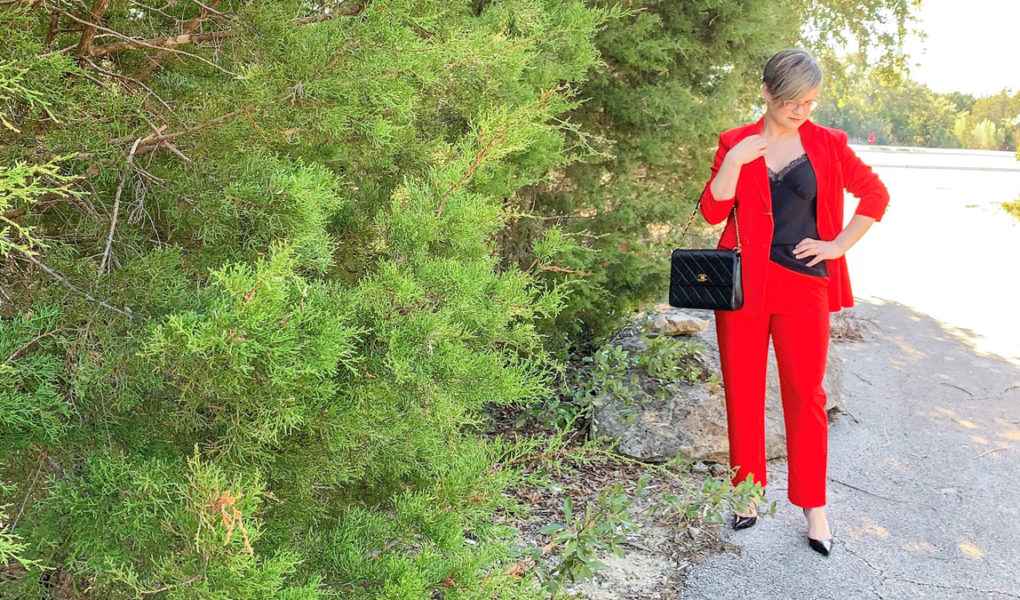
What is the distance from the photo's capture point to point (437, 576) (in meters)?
1.74

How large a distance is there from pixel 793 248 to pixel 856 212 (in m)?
0.31

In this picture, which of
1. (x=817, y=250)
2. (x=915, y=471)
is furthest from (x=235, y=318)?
(x=915, y=471)

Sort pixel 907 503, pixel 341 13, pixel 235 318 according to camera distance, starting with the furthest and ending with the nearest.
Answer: pixel 907 503
pixel 341 13
pixel 235 318

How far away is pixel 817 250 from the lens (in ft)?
11.1

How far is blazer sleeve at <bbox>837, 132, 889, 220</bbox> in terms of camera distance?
3.40 meters

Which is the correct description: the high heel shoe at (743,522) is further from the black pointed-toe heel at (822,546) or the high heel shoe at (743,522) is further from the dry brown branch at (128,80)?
the dry brown branch at (128,80)

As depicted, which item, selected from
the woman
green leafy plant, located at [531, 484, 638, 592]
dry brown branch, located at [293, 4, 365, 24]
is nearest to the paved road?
the woman

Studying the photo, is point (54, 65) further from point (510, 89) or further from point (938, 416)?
point (938, 416)

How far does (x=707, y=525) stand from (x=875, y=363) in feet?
11.5

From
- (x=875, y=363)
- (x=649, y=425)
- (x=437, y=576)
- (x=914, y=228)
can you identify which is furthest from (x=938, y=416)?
(x=914, y=228)

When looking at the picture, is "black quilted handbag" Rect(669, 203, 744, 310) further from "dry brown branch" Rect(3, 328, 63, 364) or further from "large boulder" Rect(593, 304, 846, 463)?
"dry brown branch" Rect(3, 328, 63, 364)

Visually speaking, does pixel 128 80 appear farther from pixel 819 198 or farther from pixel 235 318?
pixel 819 198

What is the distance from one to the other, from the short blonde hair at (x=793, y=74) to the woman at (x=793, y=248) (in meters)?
0.09

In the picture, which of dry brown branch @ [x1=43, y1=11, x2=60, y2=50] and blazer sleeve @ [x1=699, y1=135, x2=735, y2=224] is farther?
blazer sleeve @ [x1=699, y1=135, x2=735, y2=224]
